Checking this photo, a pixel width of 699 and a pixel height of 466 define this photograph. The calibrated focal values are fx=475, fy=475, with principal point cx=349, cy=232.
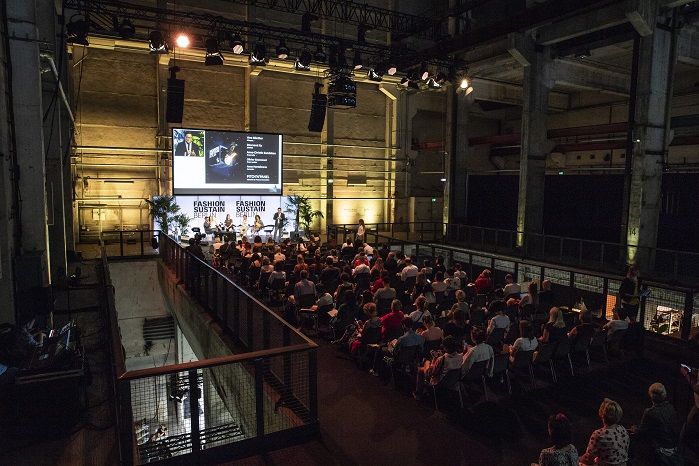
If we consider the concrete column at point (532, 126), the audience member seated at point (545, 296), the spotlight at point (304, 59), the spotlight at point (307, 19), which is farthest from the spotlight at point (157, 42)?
the audience member seated at point (545, 296)

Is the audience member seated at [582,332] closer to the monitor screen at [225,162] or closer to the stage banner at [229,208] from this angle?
the monitor screen at [225,162]

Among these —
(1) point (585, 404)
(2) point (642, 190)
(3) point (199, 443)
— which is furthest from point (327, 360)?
(2) point (642, 190)

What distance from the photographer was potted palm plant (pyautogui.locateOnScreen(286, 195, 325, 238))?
21.6 metres

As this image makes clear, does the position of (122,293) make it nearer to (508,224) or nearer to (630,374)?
(630,374)

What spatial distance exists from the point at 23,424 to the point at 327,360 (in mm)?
3889

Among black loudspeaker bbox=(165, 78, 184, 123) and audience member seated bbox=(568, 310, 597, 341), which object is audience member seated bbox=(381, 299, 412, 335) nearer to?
audience member seated bbox=(568, 310, 597, 341)

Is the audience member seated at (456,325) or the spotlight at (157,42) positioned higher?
the spotlight at (157,42)

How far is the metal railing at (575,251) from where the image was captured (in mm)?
12281

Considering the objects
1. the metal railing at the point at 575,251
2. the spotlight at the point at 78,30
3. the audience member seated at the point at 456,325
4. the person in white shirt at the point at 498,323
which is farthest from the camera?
the spotlight at the point at 78,30

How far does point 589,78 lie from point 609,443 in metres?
19.2

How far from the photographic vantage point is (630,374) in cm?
706

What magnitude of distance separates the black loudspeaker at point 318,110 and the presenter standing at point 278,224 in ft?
13.3

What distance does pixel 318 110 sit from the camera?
18.4m

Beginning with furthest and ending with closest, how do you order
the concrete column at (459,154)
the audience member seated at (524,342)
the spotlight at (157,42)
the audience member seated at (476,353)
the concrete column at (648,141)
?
1. the concrete column at (459,154)
2. the concrete column at (648,141)
3. the spotlight at (157,42)
4. the audience member seated at (524,342)
5. the audience member seated at (476,353)
